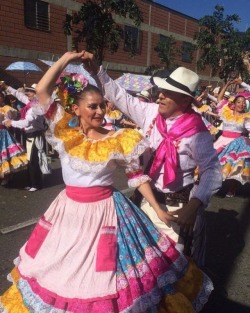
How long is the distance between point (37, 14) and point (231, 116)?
11468 mm

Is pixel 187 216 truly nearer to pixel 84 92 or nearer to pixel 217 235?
pixel 84 92

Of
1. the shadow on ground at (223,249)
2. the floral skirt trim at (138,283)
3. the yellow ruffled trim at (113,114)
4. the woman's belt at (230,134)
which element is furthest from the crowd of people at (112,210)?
the yellow ruffled trim at (113,114)

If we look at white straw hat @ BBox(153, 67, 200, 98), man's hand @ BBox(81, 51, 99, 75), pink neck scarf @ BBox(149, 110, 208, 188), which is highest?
man's hand @ BBox(81, 51, 99, 75)

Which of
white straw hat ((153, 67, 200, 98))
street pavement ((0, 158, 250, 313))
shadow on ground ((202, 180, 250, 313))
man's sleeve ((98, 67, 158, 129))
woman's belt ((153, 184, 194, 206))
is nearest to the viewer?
white straw hat ((153, 67, 200, 98))

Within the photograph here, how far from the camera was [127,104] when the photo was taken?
3.34 metres

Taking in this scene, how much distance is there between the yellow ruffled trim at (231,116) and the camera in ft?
22.5

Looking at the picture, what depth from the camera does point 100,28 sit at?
10.1 metres

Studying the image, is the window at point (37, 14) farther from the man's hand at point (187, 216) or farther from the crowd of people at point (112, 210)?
the man's hand at point (187, 216)

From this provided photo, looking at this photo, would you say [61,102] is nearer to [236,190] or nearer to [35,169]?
[35,169]

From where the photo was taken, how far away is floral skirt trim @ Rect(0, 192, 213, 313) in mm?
2324

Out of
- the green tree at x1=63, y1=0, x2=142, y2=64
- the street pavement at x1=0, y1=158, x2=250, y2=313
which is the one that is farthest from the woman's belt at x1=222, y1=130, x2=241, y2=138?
the green tree at x1=63, y1=0, x2=142, y2=64

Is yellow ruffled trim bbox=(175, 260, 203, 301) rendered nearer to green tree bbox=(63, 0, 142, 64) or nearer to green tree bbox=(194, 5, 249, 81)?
green tree bbox=(63, 0, 142, 64)

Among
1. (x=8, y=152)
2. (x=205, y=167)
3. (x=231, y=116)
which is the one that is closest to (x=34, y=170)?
(x=8, y=152)

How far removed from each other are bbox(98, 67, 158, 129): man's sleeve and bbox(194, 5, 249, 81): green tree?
537 inches
